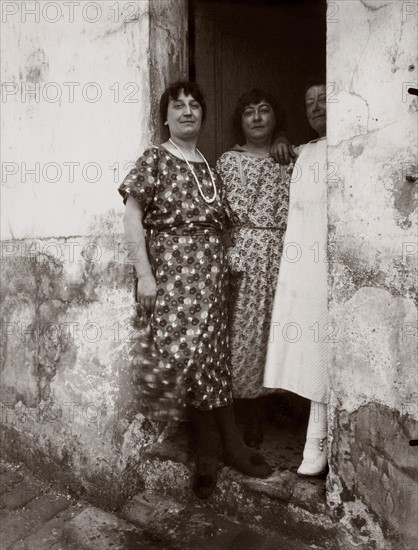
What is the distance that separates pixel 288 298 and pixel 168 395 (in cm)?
75

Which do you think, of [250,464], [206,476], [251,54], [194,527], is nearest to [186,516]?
[194,527]

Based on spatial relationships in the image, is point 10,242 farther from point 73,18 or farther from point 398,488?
point 398,488

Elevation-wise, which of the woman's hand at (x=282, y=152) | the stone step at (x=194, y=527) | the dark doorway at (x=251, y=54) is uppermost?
the dark doorway at (x=251, y=54)

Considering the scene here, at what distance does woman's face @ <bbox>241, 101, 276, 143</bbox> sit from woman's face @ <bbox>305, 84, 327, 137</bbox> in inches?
9.7

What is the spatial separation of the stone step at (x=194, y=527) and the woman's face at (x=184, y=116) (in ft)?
6.11

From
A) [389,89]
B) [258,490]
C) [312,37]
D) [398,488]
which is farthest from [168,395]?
[312,37]

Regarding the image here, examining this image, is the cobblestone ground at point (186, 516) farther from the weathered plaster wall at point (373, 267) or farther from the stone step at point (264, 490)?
the weathered plaster wall at point (373, 267)

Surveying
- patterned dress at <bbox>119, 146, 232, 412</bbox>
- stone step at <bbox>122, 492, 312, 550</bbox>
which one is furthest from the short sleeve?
stone step at <bbox>122, 492, 312, 550</bbox>

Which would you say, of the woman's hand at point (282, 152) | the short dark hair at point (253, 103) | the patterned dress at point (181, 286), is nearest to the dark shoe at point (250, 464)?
the patterned dress at point (181, 286)

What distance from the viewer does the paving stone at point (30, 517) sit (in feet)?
9.78

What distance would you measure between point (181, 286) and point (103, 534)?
128 centimetres

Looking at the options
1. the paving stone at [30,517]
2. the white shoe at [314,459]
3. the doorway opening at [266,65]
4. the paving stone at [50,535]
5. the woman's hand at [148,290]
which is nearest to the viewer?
the white shoe at [314,459]

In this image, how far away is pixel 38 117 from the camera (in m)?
3.56

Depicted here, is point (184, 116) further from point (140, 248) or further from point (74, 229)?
point (74, 229)
